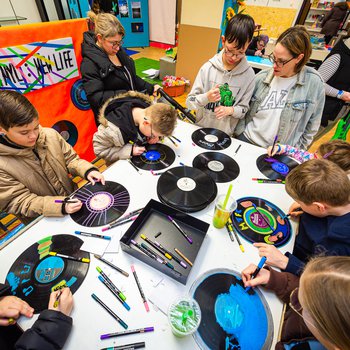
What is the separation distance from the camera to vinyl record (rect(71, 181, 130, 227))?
0.88 meters

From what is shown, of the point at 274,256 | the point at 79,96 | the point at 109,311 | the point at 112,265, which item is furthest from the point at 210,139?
the point at 79,96

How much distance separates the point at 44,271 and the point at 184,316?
0.50 metres

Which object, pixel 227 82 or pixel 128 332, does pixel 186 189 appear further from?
pixel 227 82

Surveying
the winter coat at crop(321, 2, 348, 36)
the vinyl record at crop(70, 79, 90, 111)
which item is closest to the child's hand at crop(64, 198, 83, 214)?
the vinyl record at crop(70, 79, 90, 111)

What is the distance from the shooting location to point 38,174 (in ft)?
3.61

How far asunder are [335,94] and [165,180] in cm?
198

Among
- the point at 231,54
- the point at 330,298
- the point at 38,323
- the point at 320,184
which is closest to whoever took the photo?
the point at 330,298

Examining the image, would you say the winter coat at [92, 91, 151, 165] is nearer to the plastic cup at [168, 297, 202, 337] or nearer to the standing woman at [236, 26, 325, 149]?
the plastic cup at [168, 297, 202, 337]

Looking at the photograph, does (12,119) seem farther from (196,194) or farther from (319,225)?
(319,225)

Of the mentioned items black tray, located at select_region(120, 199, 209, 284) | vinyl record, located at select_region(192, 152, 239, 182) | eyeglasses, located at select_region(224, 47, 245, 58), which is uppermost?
eyeglasses, located at select_region(224, 47, 245, 58)

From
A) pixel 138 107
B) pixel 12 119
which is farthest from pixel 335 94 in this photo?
pixel 12 119

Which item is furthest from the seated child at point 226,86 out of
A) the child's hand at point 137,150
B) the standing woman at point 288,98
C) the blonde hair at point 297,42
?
the child's hand at point 137,150

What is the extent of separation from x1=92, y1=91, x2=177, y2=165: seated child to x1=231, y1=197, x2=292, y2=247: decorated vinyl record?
0.63 m

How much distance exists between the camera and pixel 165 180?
41.7 inches
